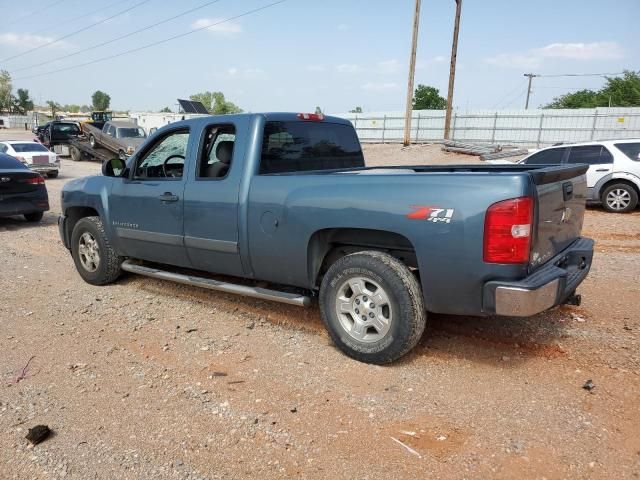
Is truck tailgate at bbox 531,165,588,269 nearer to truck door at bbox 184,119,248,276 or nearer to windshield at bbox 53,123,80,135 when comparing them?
truck door at bbox 184,119,248,276

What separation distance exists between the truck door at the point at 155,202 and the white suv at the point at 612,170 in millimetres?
8198

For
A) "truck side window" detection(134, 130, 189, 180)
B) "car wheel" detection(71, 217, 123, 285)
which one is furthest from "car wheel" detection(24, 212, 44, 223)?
"truck side window" detection(134, 130, 189, 180)

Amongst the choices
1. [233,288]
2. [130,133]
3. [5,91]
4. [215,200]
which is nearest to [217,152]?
[215,200]

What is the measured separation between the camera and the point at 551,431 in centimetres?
288

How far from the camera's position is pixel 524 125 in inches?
1059

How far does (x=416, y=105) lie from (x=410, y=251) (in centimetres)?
Result: 6898

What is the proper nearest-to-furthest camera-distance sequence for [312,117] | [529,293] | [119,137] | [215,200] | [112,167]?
[529,293] → [215,200] → [312,117] → [112,167] → [119,137]

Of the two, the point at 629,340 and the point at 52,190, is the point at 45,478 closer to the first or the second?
the point at 629,340

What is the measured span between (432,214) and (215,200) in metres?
1.98

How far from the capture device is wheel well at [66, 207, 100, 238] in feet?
19.8

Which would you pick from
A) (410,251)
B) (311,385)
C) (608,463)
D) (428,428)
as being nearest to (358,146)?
(410,251)

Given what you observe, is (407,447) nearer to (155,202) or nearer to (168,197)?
(168,197)

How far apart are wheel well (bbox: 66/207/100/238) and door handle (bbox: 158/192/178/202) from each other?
66.0 inches

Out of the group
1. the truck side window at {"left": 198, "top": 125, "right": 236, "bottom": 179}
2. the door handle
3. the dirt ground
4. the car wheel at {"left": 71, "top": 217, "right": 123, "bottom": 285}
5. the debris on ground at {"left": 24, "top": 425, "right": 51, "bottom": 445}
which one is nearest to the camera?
the dirt ground
